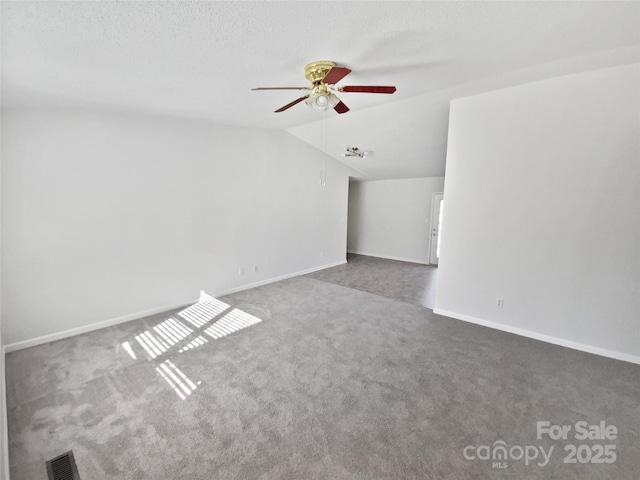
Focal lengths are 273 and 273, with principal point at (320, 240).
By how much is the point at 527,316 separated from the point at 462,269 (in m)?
0.86

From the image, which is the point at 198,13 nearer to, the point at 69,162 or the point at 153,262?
the point at 69,162

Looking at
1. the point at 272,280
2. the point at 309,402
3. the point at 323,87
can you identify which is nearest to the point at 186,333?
the point at 309,402

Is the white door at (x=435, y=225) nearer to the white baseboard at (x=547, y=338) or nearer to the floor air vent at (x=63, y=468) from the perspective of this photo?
the white baseboard at (x=547, y=338)

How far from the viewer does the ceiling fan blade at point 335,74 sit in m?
1.94

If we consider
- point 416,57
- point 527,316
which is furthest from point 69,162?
point 527,316

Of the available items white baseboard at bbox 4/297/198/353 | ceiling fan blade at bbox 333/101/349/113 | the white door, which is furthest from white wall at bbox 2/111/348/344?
the white door

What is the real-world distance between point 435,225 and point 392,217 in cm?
121

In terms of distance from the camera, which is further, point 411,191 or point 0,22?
point 411,191

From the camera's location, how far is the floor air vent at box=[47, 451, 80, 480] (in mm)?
1520

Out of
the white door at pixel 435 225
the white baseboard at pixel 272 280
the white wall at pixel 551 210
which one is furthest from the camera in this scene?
the white door at pixel 435 225

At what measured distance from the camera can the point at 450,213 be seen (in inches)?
143

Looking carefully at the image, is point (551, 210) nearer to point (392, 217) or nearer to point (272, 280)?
point (272, 280)

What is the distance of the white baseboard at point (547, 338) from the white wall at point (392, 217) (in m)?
3.71

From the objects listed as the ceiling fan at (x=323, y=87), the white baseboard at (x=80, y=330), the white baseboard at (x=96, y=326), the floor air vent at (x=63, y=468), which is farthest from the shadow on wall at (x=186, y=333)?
the ceiling fan at (x=323, y=87)
